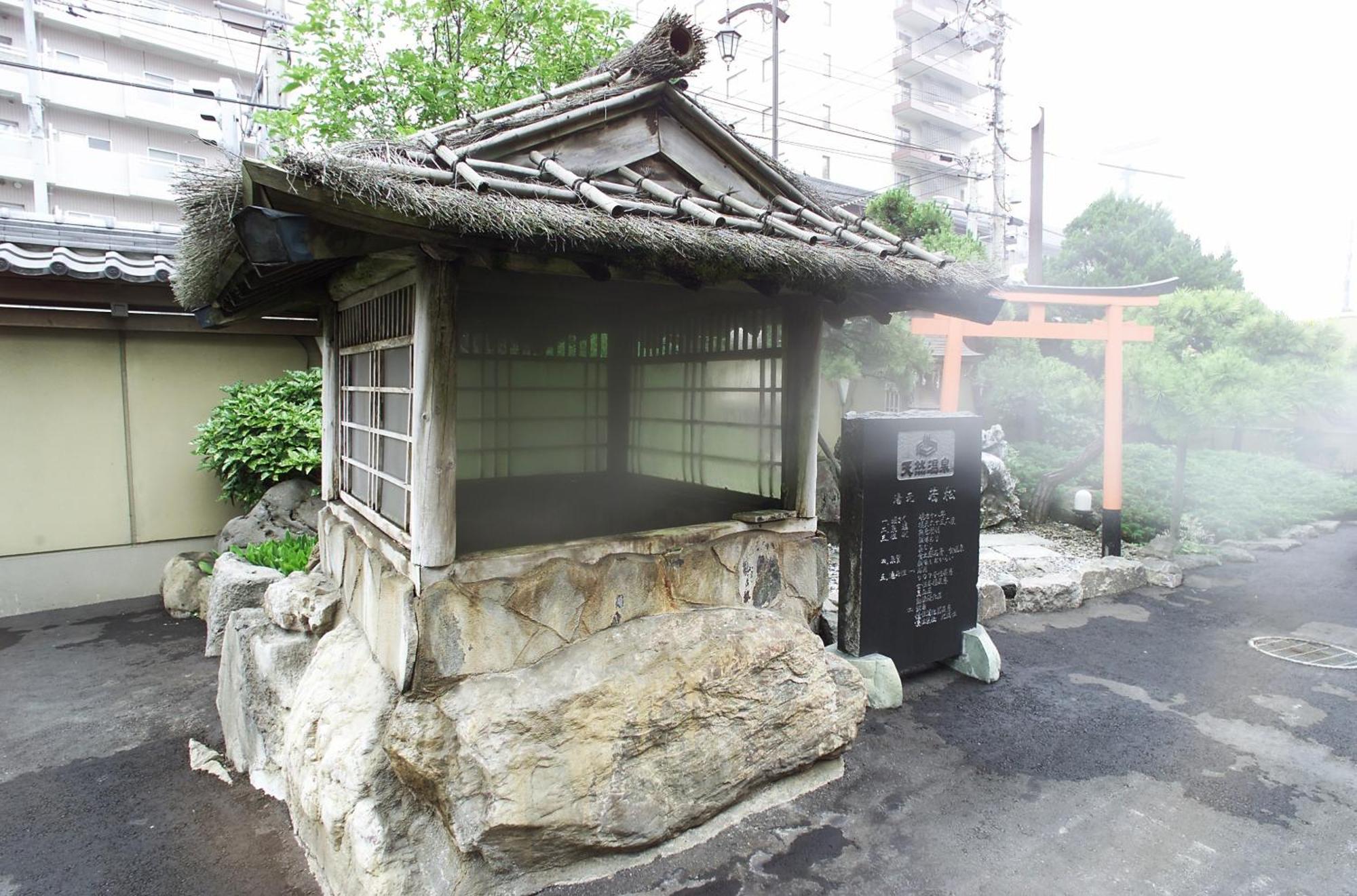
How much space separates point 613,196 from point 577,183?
38cm

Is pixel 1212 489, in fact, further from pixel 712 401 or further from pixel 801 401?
pixel 801 401

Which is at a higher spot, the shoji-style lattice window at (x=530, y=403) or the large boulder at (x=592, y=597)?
the shoji-style lattice window at (x=530, y=403)

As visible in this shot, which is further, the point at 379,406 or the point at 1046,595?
the point at 1046,595

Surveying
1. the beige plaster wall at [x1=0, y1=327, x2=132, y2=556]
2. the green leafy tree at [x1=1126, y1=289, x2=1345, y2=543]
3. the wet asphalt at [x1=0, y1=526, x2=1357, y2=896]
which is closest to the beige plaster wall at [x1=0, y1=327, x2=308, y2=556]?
the beige plaster wall at [x1=0, y1=327, x2=132, y2=556]

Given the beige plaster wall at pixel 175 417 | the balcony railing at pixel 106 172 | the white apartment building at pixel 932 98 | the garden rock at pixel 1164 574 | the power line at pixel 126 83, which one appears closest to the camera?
the power line at pixel 126 83

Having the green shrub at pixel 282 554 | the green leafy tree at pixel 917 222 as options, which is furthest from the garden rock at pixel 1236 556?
the green shrub at pixel 282 554

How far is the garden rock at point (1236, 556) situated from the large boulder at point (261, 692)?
11.6 meters

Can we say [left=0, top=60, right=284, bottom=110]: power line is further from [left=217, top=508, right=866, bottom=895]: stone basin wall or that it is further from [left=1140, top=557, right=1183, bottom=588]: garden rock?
[left=1140, top=557, right=1183, bottom=588]: garden rock

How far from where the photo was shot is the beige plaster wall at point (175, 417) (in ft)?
28.1

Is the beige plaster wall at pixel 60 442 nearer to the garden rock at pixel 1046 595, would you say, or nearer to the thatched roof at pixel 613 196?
the thatched roof at pixel 613 196

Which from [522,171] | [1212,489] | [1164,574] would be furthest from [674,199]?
[1212,489]

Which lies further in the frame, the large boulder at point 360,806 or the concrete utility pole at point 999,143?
the concrete utility pole at point 999,143

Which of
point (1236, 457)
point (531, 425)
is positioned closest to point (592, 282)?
point (531, 425)

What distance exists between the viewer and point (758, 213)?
420 cm
